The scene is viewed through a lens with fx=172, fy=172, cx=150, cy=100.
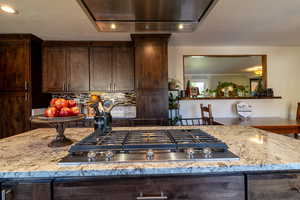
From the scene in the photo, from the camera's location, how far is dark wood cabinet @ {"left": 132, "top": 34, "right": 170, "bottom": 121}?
3031 millimetres

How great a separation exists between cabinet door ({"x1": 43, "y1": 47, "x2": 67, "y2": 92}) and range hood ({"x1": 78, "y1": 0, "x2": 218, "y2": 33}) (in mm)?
2224

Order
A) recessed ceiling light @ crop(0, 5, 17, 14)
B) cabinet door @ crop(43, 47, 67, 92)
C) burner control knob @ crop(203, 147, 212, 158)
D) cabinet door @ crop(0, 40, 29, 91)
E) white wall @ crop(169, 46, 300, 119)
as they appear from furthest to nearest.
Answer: white wall @ crop(169, 46, 300, 119) → cabinet door @ crop(43, 47, 67, 92) → cabinet door @ crop(0, 40, 29, 91) → recessed ceiling light @ crop(0, 5, 17, 14) → burner control knob @ crop(203, 147, 212, 158)

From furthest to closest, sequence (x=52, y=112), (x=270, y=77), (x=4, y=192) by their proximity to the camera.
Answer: (x=270, y=77) < (x=52, y=112) < (x=4, y=192)

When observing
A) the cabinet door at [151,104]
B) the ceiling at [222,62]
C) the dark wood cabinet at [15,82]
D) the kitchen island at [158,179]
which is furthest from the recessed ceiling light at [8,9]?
the ceiling at [222,62]

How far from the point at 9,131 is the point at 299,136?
491cm

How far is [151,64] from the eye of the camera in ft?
9.96

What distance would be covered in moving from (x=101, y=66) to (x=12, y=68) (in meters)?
1.48

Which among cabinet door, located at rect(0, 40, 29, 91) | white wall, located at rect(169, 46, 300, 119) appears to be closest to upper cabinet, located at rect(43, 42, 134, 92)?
cabinet door, located at rect(0, 40, 29, 91)

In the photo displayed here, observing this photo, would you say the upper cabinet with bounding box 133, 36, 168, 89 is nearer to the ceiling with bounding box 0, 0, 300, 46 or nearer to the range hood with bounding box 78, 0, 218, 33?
the ceiling with bounding box 0, 0, 300, 46

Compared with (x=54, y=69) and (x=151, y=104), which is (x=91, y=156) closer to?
(x=151, y=104)

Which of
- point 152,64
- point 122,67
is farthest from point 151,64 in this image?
point 122,67

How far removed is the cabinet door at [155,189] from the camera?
2.44ft

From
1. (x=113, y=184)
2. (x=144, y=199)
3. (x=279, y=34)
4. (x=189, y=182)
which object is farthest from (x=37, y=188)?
(x=279, y=34)

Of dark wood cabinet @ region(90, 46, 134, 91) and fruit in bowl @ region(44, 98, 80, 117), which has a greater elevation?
dark wood cabinet @ region(90, 46, 134, 91)
